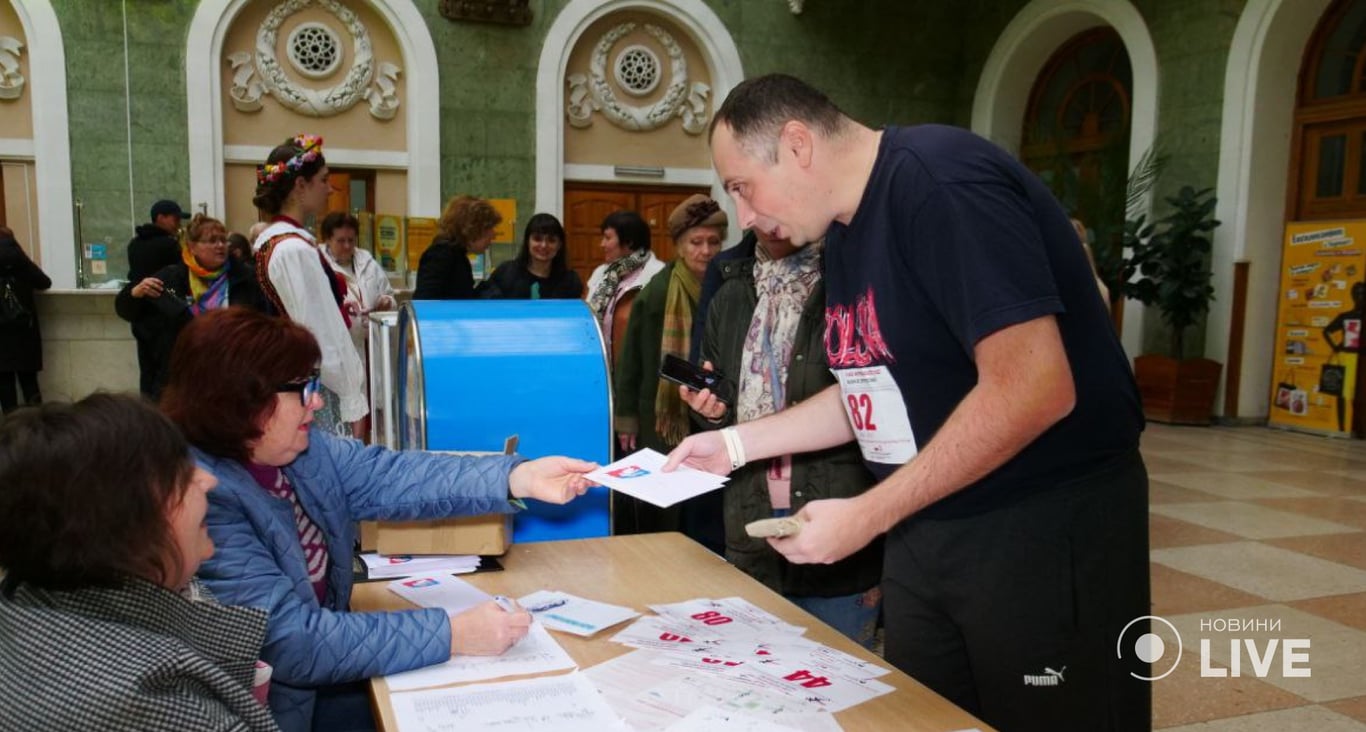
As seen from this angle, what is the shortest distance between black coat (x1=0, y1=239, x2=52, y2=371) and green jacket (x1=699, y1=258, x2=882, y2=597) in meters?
5.81

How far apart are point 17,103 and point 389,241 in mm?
3234

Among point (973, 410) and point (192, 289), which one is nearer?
point (973, 410)

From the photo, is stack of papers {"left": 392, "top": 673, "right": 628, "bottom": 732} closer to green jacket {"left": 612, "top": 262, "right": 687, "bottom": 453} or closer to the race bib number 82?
the race bib number 82

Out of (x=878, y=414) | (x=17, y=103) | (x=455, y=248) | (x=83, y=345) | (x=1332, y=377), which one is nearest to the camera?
(x=878, y=414)

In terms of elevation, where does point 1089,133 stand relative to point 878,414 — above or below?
above

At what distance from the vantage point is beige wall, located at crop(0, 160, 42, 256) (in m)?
8.32

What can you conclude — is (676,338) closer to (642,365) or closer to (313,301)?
(642,365)

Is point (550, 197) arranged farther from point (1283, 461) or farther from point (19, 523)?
point (19, 523)

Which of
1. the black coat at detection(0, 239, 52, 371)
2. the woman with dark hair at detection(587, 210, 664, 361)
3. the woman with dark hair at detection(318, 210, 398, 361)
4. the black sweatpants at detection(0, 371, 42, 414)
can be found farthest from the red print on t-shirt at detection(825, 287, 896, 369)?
the black sweatpants at detection(0, 371, 42, 414)

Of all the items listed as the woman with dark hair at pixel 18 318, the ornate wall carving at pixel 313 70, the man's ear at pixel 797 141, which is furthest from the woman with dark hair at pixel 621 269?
the ornate wall carving at pixel 313 70

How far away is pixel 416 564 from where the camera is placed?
6.69 ft

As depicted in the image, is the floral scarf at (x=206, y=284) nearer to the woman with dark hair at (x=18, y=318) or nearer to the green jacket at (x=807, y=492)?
the woman with dark hair at (x=18, y=318)

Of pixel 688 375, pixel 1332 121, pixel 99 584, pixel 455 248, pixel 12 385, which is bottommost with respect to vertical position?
pixel 12 385

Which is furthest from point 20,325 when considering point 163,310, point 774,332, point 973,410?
point 973,410
